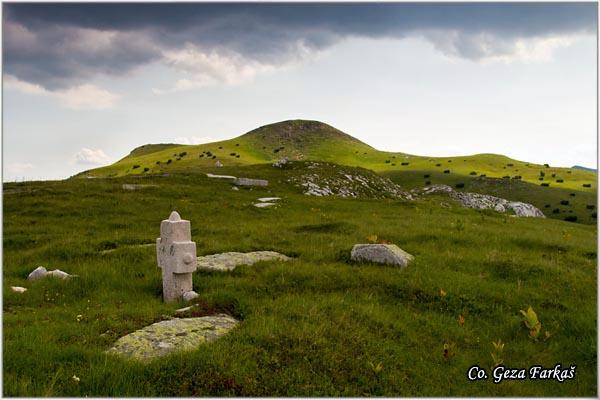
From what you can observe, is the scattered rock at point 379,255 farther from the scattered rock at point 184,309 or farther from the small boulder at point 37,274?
the small boulder at point 37,274

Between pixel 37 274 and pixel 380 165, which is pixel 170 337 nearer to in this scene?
pixel 37 274

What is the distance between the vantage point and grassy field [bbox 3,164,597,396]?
7.44 m

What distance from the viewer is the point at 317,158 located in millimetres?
125750

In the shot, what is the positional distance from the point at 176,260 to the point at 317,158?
115 meters

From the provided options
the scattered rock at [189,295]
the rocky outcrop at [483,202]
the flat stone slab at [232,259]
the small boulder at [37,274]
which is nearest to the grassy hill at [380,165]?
the rocky outcrop at [483,202]

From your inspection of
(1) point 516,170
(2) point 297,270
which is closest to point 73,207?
(2) point 297,270

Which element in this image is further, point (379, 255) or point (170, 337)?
point (379, 255)

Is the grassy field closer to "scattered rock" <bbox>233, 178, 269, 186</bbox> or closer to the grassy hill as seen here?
"scattered rock" <bbox>233, 178, 269, 186</bbox>

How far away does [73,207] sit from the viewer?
27.3 meters

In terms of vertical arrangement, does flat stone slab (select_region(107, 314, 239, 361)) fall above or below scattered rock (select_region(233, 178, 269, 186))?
below

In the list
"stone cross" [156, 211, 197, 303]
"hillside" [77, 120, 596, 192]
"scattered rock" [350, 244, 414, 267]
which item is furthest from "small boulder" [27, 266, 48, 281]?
"hillside" [77, 120, 596, 192]

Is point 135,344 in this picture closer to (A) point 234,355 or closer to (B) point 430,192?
(A) point 234,355

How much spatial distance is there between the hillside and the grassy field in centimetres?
7627

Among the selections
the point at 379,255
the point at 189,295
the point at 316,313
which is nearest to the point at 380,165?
the point at 379,255
